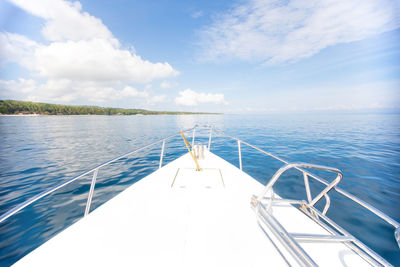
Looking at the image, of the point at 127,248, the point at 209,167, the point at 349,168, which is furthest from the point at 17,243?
the point at 349,168

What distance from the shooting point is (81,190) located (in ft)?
13.5

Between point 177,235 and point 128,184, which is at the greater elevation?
point 177,235

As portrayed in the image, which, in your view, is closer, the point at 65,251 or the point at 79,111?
the point at 65,251

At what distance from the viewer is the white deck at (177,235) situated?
4.83ft

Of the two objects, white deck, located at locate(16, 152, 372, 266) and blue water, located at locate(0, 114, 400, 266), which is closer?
white deck, located at locate(16, 152, 372, 266)

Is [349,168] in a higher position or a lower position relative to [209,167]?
lower

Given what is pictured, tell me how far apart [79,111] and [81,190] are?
91624 millimetres

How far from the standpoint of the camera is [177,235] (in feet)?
5.82

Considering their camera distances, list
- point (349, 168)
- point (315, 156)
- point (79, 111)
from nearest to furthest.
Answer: point (349, 168), point (315, 156), point (79, 111)

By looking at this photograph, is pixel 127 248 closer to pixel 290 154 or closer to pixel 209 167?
pixel 209 167

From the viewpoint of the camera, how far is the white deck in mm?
1471

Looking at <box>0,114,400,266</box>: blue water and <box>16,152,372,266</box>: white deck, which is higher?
<box>16,152,372,266</box>: white deck

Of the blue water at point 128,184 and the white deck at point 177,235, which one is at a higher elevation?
the white deck at point 177,235

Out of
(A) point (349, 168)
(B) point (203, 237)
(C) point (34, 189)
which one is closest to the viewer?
(B) point (203, 237)
